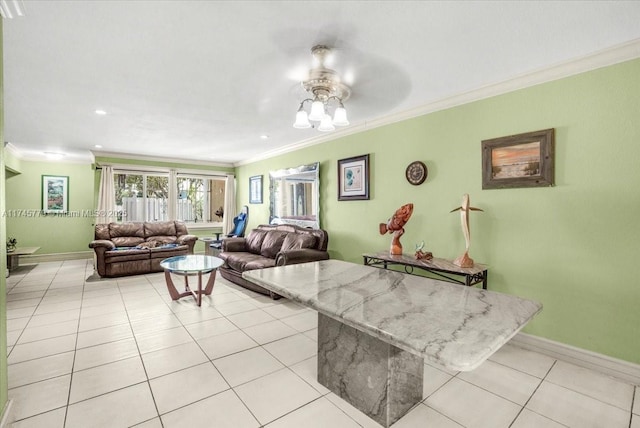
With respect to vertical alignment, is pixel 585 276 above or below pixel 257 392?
above

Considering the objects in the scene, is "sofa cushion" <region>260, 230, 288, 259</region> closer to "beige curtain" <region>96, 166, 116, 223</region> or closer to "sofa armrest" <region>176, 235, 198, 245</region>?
"sofa armrest" <region>176, 235, 198, 245</region>

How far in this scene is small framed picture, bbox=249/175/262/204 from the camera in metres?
6.30

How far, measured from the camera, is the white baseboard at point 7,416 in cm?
158

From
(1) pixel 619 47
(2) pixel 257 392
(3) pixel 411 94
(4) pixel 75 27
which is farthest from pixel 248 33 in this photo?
(1) pixel 619 47

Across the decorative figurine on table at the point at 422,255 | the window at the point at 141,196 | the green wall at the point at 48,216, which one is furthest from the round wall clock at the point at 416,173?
the green wall at the point at 48,216

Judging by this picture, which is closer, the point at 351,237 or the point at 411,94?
the point at 411,94

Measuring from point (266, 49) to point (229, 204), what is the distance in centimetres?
562

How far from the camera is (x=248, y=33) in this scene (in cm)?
191

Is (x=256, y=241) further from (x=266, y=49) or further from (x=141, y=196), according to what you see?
(x=266, y=49)

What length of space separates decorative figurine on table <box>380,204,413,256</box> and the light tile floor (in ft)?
3.94

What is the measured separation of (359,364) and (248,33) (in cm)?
221

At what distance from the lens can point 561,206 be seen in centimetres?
235

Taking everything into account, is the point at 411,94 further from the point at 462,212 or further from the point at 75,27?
the point at 75,27

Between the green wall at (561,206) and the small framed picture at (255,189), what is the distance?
3734mm
